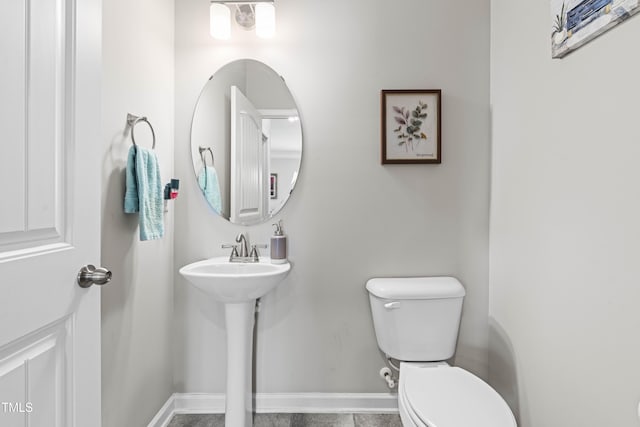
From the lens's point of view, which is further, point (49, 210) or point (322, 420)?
point (322, 420)

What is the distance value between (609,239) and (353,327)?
1.16 m

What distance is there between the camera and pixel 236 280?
1.49 meters

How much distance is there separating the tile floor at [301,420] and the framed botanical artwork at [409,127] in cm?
127

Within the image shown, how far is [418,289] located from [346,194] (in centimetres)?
57

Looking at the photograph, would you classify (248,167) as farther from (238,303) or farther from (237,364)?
(237,364)

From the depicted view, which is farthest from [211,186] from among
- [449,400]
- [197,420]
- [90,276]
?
[449,400]

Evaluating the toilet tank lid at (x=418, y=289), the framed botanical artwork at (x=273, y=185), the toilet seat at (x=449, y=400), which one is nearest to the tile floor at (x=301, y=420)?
the toilet seat at (x=449, y=400)

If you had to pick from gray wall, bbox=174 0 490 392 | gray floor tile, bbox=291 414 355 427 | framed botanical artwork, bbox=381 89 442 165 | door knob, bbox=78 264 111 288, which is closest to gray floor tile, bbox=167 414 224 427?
gray wall, bbox=174 0 490 392

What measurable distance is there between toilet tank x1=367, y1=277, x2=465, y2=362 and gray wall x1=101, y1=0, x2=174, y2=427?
3.36 feet

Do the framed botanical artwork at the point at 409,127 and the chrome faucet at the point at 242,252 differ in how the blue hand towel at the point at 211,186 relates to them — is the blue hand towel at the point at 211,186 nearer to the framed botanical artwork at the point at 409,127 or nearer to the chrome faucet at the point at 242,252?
the chrome faucet at the point at 242,252

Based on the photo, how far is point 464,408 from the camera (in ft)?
3.98

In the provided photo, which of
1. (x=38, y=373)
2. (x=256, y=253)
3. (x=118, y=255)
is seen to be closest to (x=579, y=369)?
(x=256, y=253)

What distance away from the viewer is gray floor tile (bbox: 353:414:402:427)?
5.81ft

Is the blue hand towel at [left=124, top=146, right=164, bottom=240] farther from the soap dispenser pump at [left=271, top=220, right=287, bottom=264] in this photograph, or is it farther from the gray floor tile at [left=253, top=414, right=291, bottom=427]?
the gray floor tile at [left=253, top=414, right=291, bottom=427]
